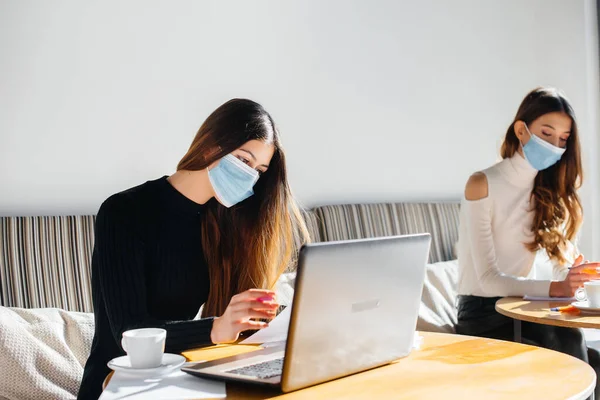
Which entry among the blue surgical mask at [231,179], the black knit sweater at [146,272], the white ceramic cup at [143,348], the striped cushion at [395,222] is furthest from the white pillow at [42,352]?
the striped cushion at [395,222]

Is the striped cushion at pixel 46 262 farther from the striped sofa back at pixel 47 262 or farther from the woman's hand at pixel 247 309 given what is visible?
the woman's hand at pixel 247 309

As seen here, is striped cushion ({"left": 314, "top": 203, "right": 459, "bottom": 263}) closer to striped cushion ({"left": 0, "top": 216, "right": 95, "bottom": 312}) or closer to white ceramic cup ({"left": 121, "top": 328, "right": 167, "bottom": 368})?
striped cushion ({"left": 0, "top": 216, "right": 95, "bottom": 312})

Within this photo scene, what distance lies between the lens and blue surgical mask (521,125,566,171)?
6.95 feet

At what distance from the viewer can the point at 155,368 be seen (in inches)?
41.9

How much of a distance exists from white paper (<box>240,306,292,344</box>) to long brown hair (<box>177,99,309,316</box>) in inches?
8.8

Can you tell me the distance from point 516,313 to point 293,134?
1269 millimetres

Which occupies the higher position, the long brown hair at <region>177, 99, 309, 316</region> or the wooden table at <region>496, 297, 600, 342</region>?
the long brown hair at <region>177, 99, 309, 316</region>

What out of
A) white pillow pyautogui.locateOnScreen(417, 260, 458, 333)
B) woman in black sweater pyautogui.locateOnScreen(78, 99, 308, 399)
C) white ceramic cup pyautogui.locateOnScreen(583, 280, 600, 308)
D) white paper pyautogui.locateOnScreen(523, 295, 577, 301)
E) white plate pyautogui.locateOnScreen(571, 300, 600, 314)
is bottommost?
white pillow pyautogui.locateOnScreen(417, 260, 458, 333)

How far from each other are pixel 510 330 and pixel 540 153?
0.55m

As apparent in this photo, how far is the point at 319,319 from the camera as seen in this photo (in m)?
0.95

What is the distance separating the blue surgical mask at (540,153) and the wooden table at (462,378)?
103 cm

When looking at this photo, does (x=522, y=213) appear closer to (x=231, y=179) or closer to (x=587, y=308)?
(x=587, y=308)

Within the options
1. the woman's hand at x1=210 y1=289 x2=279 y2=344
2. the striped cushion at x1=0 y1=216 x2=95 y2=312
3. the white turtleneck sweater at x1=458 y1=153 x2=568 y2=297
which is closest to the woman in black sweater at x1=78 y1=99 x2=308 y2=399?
the woman's hand at x1=210 y1=289 x2=279 y2=344

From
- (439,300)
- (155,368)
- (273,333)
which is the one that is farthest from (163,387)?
(439,300)
